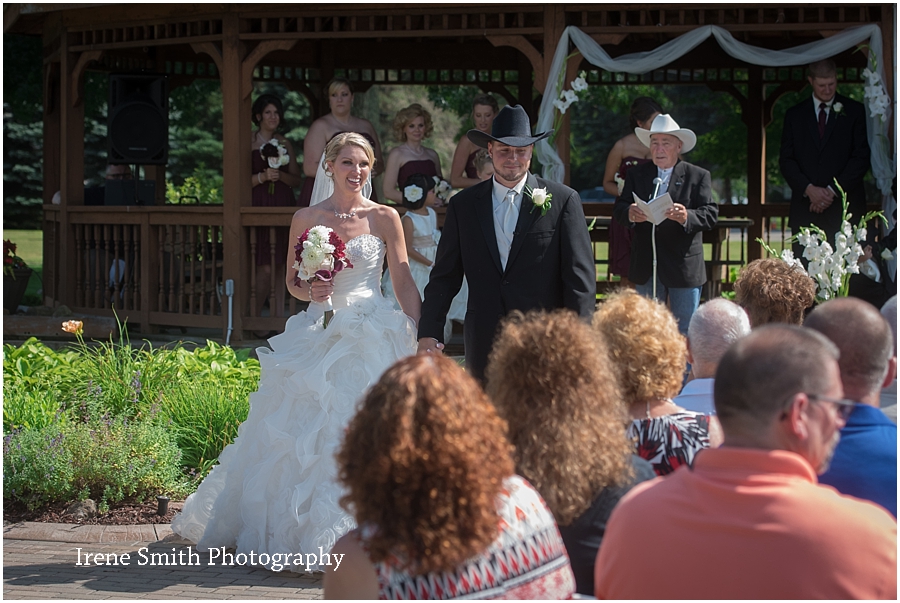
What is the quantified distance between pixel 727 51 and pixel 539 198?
558cm

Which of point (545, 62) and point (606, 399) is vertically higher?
point (545, 62)

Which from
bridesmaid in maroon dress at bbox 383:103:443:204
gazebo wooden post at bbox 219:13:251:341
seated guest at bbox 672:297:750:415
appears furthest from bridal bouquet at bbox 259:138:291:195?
seated guest at bbox 672:297:750:415

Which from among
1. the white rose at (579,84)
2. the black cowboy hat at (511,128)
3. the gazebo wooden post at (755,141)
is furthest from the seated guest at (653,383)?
the gazebo wooden post at (755,141)

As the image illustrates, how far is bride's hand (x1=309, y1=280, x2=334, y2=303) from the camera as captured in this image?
5.38m

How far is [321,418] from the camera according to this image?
16.5 ft

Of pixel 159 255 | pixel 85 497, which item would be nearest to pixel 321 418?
pixel 85 497

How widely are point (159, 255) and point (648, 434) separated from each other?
9014 millimetres

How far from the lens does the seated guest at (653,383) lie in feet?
9.74

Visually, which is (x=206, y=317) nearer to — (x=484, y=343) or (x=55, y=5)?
(x=55, y=5)

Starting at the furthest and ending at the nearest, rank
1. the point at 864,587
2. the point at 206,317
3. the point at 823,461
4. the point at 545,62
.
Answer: the point at 206,317 → the point at 545,62 → the point at 823,461 → the point at 864,587

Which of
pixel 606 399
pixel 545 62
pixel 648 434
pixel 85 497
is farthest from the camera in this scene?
pixel 545 62

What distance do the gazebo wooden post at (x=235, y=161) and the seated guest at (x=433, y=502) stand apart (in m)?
8.38

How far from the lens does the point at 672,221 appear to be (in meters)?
6.93

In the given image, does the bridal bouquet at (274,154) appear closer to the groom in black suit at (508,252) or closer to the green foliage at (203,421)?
the green foliage at (203,421)
